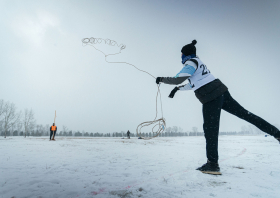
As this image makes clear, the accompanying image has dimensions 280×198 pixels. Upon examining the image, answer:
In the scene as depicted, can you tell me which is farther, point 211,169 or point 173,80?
point 173,80

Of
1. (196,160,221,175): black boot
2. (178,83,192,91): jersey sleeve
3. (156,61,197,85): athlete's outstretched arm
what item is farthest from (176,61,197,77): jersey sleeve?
(196,160,221,175): black boot

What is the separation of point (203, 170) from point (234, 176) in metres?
0.41

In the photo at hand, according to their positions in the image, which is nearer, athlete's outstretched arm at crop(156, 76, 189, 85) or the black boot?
the black boot

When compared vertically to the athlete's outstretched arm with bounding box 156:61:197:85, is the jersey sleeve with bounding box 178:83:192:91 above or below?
below

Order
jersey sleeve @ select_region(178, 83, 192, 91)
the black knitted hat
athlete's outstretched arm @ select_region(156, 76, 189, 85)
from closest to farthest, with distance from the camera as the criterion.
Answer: athlete's outstretched arm @ select_region(156, 76, 189, 85), the black knitted hat, jersey sleeve @ select_region(178, 83, 192, 91)

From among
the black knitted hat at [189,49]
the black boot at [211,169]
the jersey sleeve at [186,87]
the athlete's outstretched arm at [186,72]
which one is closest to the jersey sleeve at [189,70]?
the athlete's outstretched arm at [186,72]

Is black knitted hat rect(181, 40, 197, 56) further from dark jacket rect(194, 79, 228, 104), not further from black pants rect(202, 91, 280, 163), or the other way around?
black pants rect(202, 91, 280, 163)

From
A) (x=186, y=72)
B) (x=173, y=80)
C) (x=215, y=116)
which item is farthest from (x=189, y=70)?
(x=215, y=116)

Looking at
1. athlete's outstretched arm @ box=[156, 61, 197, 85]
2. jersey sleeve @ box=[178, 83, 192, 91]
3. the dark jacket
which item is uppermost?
athlete's outstretched arm @ box=[156, 61, 197, 85]

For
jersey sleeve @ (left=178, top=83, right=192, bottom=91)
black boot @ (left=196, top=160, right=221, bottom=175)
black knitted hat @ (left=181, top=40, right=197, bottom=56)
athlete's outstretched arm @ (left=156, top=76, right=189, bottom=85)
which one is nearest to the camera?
black boot @ (left=196, top=160, right=221, bottom=175)

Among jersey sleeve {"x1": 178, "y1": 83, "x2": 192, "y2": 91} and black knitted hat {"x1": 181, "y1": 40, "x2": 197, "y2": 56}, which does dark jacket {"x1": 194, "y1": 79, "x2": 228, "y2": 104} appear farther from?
black knitted hat {"x1": 181, "y1": 40, "x2": 197, "y2": 56}

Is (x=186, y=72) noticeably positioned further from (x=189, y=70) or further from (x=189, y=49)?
(x=189, y=49)

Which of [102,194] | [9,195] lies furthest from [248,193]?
[9,195]

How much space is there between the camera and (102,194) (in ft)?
4.85
